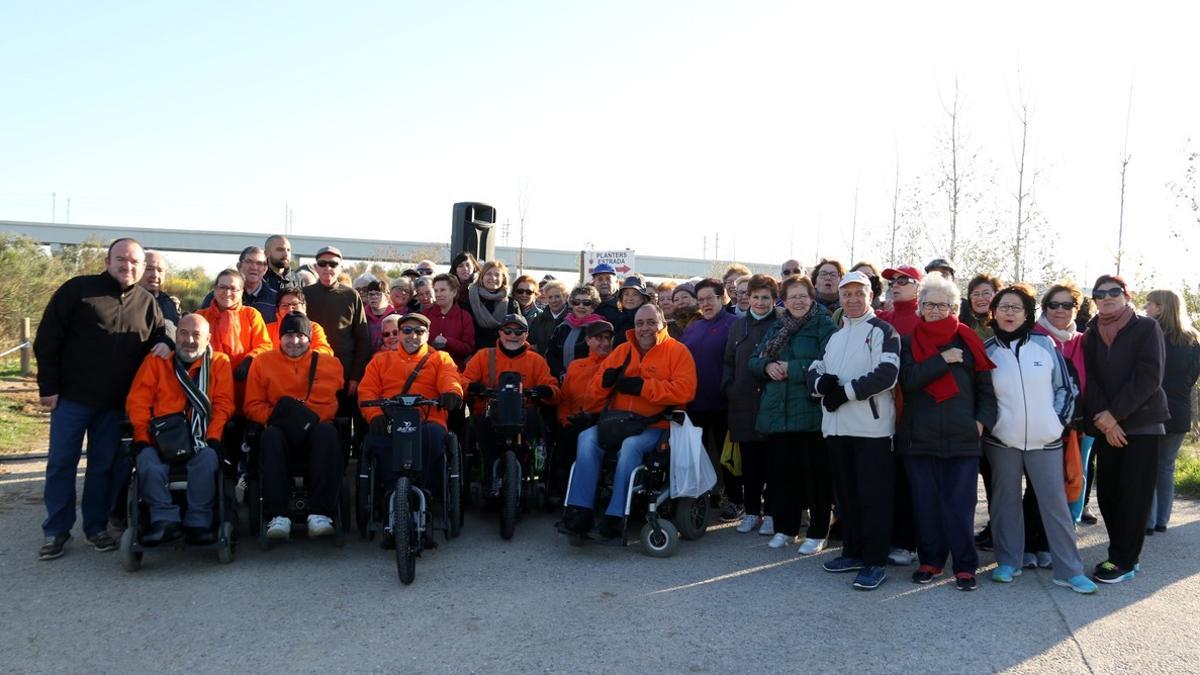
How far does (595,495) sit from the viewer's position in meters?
5.95

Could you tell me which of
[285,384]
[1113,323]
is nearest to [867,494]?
[1113,323]

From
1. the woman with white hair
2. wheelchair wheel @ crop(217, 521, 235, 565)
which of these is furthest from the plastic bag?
wheelchair wheel @ crop(217, 521, 235, 565)

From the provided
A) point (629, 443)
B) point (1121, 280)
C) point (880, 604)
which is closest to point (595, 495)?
point (629, 443)

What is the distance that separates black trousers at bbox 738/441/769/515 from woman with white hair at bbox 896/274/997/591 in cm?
149

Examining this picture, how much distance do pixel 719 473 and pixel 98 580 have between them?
4307 mm

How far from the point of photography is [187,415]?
18.6 feet

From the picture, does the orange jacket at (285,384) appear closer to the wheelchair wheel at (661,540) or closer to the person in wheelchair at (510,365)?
the person in wheelchair at (510,365)

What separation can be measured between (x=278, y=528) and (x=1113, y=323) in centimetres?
523

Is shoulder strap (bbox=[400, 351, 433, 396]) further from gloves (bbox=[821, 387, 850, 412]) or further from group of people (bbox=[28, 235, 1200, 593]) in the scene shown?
gloves (bbox=[821, 387, 850, 412])

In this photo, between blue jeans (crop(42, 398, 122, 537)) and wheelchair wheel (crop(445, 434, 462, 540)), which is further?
wheelchair wheel (crop(445, 434, 462, 540))

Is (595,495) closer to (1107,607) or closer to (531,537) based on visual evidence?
(531,537)

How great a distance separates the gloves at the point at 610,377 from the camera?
6191mm

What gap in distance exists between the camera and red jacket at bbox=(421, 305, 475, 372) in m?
7.84

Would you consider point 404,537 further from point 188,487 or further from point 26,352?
point 26,352
